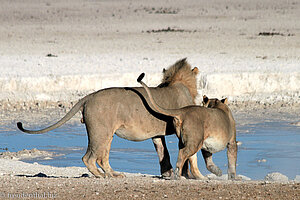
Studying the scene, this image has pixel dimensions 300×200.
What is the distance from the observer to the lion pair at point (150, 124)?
357 inches

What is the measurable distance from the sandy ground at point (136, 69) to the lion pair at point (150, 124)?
51 cm

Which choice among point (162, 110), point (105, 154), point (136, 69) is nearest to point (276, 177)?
point (162, 110)

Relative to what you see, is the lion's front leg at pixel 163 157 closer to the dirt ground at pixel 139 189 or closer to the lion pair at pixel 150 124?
the lion pair at pixel 150 124

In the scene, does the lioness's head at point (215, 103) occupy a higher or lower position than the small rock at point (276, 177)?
higher

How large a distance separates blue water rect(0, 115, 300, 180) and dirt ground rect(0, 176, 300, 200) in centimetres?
347

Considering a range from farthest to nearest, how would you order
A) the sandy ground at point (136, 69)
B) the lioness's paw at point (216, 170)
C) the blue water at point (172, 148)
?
1. the blue water at point (172, 148)
2. the lioness's paw at point (216, 170)
3. the sandy ground at point (136, 69)

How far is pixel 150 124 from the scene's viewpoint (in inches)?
373

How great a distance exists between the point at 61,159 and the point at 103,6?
177 ft

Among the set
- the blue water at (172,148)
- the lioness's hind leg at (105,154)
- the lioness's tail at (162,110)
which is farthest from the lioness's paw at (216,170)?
the blue water at (172,148)

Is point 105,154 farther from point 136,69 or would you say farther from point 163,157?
point 136,69

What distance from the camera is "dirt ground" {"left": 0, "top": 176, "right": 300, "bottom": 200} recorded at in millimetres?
7477

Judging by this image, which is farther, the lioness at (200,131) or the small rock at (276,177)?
the small rock at (276,177)

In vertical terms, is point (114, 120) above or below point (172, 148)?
above

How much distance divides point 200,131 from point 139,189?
4.90 ft
